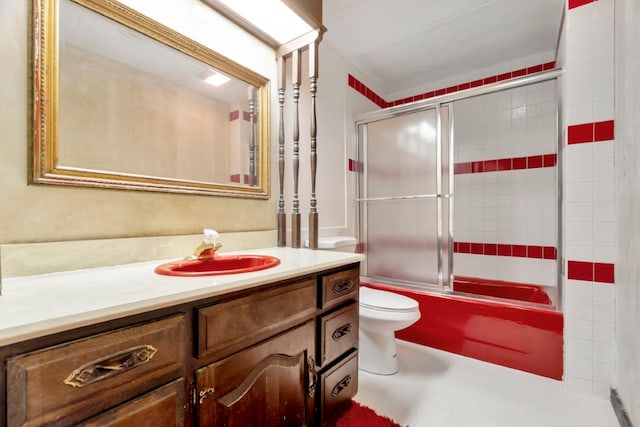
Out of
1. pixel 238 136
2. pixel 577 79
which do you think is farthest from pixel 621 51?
pixel 238 136

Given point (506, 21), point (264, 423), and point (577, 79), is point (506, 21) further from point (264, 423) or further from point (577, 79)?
point (264, 423)

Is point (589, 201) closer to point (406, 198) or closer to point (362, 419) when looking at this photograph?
point (406, 198)

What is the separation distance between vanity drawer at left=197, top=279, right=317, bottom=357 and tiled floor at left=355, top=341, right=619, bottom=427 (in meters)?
0.85

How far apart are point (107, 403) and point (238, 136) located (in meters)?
1.20

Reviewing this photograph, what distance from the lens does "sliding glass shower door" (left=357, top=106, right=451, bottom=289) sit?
208 centimetres

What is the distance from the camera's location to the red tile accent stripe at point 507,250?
8.11 feet

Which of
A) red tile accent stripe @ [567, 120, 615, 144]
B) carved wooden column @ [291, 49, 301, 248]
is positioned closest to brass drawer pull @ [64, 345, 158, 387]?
carved wooden column @ [291, 49, 301, 248]

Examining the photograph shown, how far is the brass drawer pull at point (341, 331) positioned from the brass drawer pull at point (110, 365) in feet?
2.34

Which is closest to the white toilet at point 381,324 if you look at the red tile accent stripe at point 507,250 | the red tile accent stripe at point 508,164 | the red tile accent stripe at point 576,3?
the red tile accent stripe at point 507,250

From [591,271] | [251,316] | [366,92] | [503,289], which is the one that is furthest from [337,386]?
[366,92]

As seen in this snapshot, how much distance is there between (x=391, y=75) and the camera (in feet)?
9.25

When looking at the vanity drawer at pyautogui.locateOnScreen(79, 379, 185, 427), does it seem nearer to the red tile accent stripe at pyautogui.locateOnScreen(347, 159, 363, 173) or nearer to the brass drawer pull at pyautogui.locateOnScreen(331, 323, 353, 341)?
the brass drawer pull at pyautogui.locateOnScreen(331, 323, 353, 341)

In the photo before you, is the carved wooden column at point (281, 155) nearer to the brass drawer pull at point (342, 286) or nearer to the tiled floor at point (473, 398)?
the brass drawer pull at point (342, 286)

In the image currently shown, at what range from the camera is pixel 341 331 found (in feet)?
4.01
